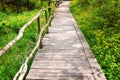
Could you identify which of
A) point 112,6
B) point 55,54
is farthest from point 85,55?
point 112,6

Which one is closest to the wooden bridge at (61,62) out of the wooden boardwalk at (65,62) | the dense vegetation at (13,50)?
the wooden boardwalk at (65,62)

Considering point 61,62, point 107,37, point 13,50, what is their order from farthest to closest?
point 107,37 → point 13,50 → point 61,62

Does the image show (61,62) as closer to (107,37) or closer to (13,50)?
(13,50)

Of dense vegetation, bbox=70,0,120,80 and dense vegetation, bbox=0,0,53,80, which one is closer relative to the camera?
dense vegetation, bbox=0,0,53,80

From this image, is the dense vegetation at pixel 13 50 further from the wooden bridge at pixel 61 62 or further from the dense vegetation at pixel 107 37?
the dense vegetation at pixel 107 37

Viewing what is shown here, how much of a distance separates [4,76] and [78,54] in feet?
7.33

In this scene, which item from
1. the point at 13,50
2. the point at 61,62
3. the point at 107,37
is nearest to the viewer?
the point at 61,62

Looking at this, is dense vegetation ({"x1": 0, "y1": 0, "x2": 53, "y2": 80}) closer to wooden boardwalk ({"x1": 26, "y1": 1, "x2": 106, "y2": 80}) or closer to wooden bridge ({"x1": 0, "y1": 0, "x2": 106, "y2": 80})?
wooden bridge ({"x1": 0, "y1": 0, "x2": 106, "y2": 80})

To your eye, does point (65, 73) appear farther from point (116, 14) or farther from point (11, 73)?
point (116, 14)

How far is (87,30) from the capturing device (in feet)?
35.6

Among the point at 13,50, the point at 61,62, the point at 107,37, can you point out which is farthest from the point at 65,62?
the point at 107,37

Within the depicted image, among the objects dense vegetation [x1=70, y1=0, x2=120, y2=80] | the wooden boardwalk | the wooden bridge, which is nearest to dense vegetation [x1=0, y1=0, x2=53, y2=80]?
the wooden bridge

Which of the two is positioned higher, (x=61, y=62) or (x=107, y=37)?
(x=61, y=62)

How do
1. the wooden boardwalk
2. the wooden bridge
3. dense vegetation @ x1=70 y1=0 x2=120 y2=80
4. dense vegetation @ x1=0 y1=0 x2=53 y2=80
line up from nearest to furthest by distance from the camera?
the wooden bridge
the wooden boardwalk
dense vegetation @ x1=0 y1=0 x2=53 y2=80
dense vegetation @ x1=70 y1=0 x2=120 y2=80
